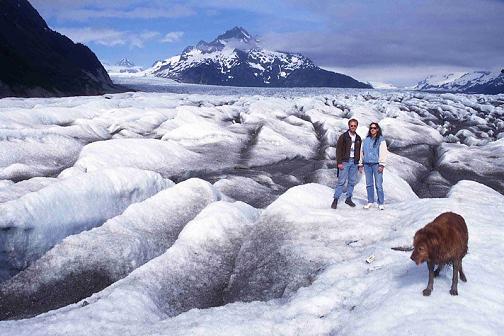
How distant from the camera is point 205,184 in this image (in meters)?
19.0

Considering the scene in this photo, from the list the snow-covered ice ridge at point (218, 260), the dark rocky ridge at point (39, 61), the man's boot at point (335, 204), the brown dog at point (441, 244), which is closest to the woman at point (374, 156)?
the snow-covered ice ridge at point (218, 260)

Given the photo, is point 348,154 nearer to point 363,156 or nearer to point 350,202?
point 363,156

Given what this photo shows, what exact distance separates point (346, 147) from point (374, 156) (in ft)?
2.93

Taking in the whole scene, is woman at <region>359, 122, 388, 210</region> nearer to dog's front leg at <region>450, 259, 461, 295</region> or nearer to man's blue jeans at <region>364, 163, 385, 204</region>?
man's blue jeans at <region>364, 163, 385, 204</region>

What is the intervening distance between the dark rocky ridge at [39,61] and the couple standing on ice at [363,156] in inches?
3902

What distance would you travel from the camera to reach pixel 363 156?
14.1 meters

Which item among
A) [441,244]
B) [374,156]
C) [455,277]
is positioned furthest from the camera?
[374,156]

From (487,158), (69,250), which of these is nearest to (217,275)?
(69,250)

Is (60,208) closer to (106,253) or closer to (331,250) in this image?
(106,253)

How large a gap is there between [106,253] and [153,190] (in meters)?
5.77

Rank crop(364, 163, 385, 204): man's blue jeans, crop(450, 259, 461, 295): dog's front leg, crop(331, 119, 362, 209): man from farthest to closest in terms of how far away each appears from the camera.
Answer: crop(364, 163, 385, 204): man's blue jeans → crop(331, 119, 362, 209): man → crop(450, 259, 461, 295): dog's front leg

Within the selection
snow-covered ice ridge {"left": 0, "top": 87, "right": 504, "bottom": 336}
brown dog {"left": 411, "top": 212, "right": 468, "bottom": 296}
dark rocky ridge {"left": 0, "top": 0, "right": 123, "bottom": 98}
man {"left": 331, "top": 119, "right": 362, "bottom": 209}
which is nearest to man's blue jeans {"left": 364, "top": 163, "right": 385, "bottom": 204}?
man {"left": 331, "top": 119, "right": 362, "bottom": 209}

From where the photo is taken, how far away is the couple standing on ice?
13.6 meters

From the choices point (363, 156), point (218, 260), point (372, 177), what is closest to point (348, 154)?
point (363, 156)
